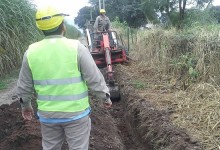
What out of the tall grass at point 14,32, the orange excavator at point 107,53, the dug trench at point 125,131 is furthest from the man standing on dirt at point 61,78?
the tall grass at point 14,32

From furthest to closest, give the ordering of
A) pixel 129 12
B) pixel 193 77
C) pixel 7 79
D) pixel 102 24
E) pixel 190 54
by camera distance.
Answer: pixel 129 12 < pixel 102 24 < pixel 7 79 < pixel 190 54 < pixel 193 77

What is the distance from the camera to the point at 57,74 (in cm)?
322

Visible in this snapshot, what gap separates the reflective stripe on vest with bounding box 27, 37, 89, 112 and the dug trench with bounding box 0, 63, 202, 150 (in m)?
1.64

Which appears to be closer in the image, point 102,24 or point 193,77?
point 193,77

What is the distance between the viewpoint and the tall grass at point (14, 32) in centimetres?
990

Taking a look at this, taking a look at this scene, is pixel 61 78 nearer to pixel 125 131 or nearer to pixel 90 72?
pixel 90 72

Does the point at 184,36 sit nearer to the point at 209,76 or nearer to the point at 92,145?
the point at 209,76

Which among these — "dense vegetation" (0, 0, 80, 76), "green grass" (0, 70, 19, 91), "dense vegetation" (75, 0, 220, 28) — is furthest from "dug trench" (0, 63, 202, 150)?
"dense vegetation" (75, 0, 220, 28)

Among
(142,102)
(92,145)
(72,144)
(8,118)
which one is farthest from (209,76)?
(72,144)

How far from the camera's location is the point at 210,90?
6.74m

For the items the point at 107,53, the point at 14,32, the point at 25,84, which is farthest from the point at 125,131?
the point at 14,32

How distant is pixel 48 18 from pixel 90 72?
0.64 metres

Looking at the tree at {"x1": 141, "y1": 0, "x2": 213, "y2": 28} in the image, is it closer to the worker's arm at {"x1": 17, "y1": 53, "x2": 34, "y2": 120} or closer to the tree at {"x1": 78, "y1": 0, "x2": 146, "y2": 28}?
the tree at {"x1": 78, "y1": 0, "x2": 146, "y2": 28}

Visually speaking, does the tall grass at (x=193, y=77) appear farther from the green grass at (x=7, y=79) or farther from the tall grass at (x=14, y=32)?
the tall grass at (x=14, y=32)
